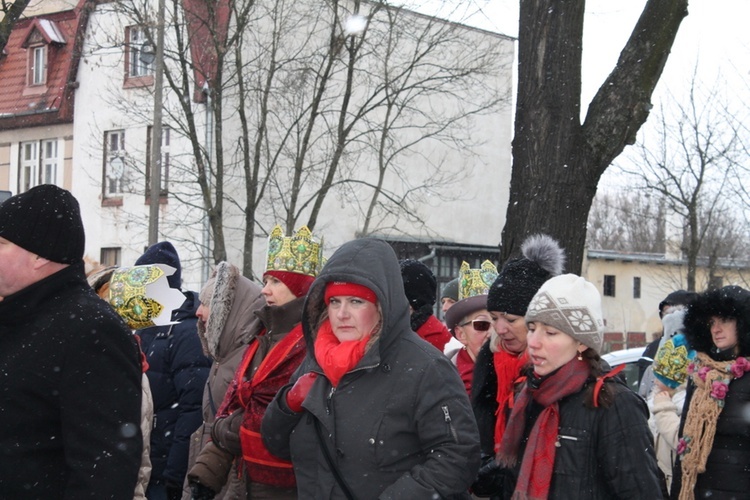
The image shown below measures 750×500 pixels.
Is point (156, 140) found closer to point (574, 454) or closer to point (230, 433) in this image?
point (230, 433)

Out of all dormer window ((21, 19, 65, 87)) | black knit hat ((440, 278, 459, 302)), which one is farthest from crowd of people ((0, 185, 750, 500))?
dormer window ((21, 19, 65, 87))

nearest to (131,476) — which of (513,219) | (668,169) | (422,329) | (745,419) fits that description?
(422,329)

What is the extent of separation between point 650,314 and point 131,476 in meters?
39.0

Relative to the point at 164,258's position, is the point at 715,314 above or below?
below

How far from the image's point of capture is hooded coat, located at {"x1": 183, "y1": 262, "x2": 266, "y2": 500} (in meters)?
5.43

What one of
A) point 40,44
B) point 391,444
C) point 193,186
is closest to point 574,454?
point 391,444

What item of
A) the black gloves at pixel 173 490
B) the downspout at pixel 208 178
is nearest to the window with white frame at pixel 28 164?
the downspout at pixel 208 178

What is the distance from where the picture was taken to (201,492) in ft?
16.1

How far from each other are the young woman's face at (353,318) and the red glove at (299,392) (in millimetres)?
212

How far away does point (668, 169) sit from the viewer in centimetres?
1956

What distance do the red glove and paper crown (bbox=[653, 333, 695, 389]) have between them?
3.34 meters

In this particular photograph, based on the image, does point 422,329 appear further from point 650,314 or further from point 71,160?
point 650,314

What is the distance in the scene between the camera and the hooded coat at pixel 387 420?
350cm

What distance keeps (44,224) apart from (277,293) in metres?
1.95
